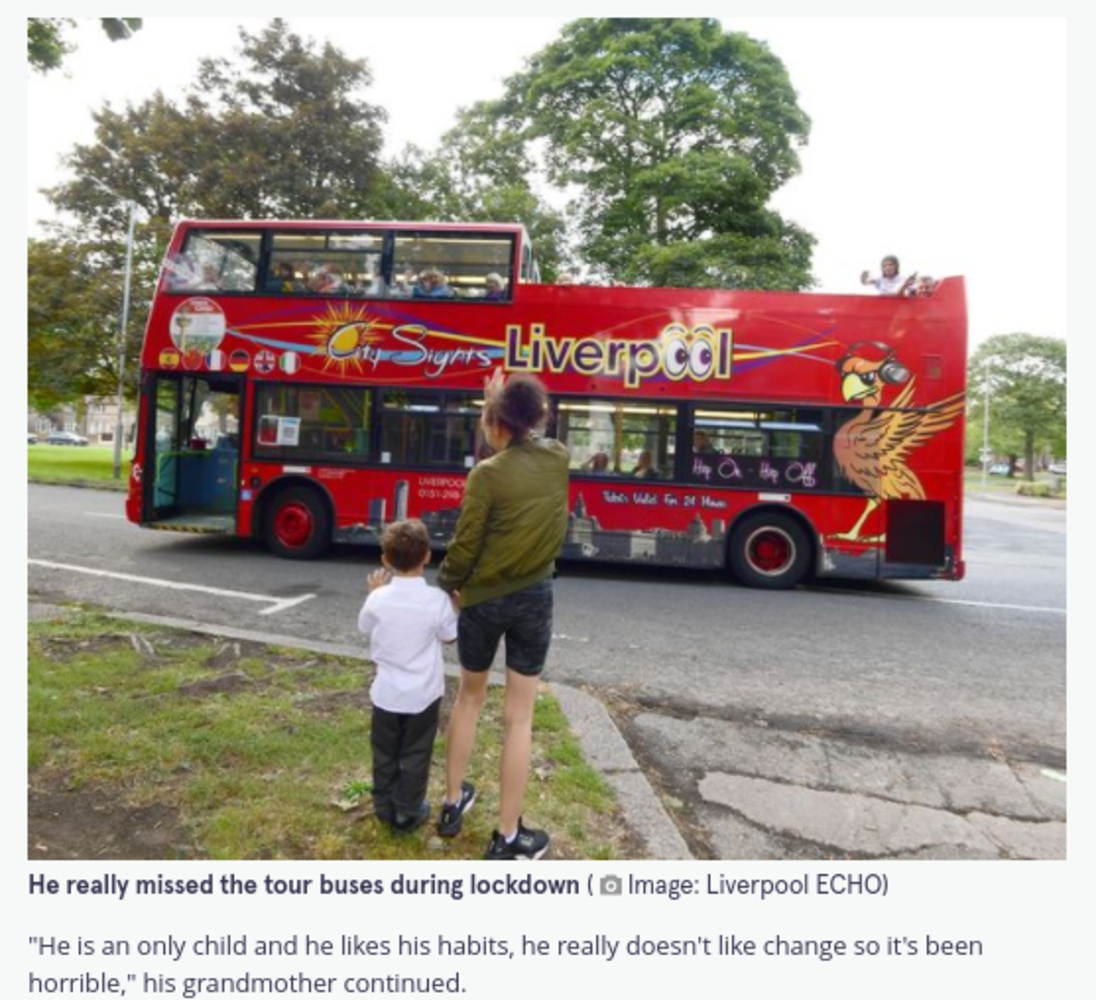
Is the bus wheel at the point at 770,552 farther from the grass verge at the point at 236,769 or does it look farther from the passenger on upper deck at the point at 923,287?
the grass verge at the point at 236,769

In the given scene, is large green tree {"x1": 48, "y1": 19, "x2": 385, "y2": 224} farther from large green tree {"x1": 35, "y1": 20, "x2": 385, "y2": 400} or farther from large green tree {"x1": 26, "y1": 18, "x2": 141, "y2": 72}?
large green tree {"x1": 26, "y1": 18, "x2": 141, "y2": 72}

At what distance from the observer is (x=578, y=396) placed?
7.87 m

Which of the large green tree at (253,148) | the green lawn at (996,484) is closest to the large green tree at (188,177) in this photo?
the large green tree at (253,148)

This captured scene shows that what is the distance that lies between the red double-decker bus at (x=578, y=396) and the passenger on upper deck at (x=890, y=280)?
0.46ft

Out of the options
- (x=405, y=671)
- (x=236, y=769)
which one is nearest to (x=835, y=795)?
(x=405, y=671)

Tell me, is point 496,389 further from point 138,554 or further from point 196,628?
point 138,554

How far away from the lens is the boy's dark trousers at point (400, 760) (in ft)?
8.23

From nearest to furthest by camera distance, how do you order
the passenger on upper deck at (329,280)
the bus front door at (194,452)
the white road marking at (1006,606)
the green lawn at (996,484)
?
the white road marking at (1006,606)
the passenger on upper deck at (329,280)
the bus front door at (194,452)
the green lawn at (996,484)

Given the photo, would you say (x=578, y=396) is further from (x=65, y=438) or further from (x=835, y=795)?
(x=65, y=438)

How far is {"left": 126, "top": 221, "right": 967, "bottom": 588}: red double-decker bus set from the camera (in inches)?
290

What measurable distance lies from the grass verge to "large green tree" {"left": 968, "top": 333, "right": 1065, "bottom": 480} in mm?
40068

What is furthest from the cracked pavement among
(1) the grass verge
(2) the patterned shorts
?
(2) the patterned shorts

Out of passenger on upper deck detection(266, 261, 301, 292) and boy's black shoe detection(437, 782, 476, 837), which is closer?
boy's black shoe detection(437, 782, 476, 837)

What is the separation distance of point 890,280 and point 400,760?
7373 mm
